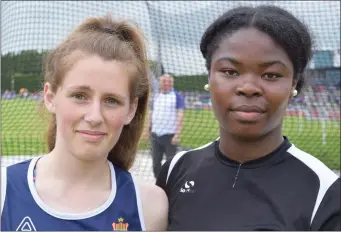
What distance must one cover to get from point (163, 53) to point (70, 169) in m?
5.11

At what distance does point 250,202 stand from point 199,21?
563 centimetres

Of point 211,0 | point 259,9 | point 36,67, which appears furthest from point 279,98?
point 211,0

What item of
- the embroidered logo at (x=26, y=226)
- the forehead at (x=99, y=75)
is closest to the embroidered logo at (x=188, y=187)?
the forehead at (x=99, y=75)

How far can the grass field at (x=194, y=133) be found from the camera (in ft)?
20.1

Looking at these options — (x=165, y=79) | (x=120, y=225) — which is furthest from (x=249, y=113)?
(x=165, y=79)

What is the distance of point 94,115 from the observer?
1.22m

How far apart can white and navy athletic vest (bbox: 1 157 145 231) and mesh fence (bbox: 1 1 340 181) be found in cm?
424

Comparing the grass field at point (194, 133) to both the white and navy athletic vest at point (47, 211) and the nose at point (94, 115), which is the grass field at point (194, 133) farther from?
the nose at point (94, 115)

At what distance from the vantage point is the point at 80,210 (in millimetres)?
1286

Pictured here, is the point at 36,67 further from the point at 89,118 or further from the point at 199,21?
the point at 89,118

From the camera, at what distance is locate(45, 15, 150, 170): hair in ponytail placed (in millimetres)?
1354

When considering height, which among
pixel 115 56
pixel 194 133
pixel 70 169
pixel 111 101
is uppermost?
pixel 115 56

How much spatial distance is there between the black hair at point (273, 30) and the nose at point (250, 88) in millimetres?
131

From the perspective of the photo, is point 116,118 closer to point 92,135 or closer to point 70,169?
point 92,135
